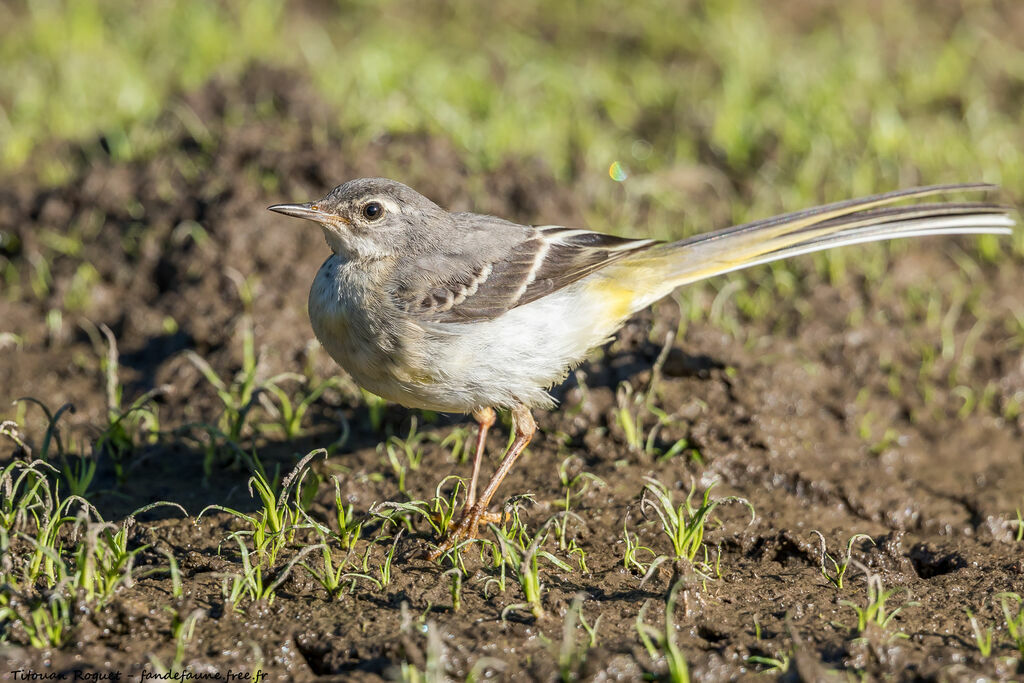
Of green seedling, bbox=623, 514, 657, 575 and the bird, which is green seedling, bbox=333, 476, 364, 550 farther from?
green seedling, bbox=623, 514, 657, 575

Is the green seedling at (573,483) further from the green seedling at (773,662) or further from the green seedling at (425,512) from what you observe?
the green seedling at (773,662)

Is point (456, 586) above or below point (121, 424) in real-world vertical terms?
below

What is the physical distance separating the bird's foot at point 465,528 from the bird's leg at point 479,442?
0.31 ft

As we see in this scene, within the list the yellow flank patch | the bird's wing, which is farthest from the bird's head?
the yellow flank patch

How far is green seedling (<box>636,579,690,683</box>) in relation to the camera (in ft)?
14.0

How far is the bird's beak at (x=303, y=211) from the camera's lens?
5703 mm

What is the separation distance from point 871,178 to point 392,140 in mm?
4042

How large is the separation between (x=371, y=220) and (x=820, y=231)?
100 inches

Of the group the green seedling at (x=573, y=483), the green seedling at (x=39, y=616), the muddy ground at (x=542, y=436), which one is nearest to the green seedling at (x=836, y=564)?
the muddy ground at (x=542, y=436)

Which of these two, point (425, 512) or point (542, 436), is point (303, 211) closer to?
point (425, 512)

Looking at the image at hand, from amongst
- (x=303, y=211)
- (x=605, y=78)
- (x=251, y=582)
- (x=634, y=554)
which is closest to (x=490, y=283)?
(x=303, y=211)

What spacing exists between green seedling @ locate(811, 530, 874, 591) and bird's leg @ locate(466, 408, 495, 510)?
182 cm

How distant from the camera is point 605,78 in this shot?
1078cm

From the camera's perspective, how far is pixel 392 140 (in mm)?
8781
